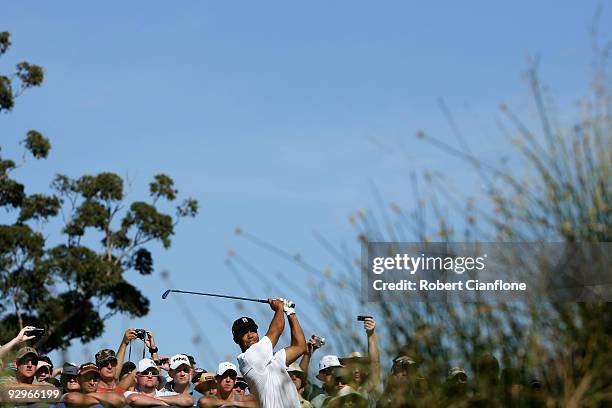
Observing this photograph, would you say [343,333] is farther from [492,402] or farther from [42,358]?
[42,358]

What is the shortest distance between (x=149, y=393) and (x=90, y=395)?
5.85 ft

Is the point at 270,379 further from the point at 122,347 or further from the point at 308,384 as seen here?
the point at 122,347

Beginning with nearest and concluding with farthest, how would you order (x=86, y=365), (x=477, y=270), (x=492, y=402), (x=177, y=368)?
1. (x=492, y=402)
2. (x=477, y=270)
3. (x=86, y=365)
4. (x=177, y=368)

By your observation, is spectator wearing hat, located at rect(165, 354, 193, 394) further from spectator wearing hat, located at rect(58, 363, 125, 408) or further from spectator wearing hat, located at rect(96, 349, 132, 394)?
spectator wearing hat, located at rect(58, 363, 125, 408)

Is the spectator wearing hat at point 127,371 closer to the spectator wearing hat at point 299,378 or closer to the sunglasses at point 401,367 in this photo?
the spectator wearing hat at point 299,378

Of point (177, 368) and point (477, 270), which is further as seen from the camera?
point (177, 368)

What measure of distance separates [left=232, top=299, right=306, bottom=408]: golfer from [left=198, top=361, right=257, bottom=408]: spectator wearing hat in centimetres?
131

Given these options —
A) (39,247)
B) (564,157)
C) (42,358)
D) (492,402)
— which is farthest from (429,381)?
(39,247)

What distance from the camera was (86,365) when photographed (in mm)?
11008

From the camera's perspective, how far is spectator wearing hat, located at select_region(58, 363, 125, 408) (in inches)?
384

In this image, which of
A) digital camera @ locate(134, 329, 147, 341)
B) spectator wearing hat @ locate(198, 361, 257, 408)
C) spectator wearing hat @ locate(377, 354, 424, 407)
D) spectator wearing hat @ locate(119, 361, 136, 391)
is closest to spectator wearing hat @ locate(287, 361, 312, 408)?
spectator wearing hat @ locate(198, 361, 257, 408)

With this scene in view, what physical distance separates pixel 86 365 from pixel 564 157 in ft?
19.5

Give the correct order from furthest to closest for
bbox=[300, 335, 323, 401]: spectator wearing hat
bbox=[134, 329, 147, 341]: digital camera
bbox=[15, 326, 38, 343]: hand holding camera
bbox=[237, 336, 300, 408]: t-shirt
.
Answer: bbox=[134, 329, 147, 341]: digital camera → bbox=[15, 326, 38, 343]: hand holding camera → bbox=[237, 336, 300, 408]: t-shirt → bbox=[300, 335, 323, 401]: spectator wearing hat

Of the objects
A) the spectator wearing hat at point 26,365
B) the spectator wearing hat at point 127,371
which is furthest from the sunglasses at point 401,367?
the spectator wearing hat at point 127,371
